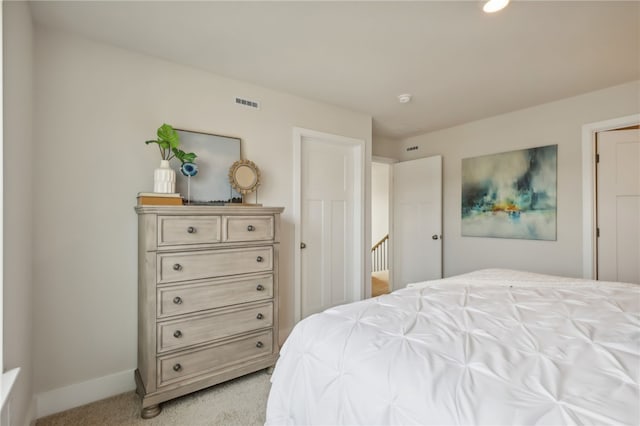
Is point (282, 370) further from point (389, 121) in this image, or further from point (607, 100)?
point (607, 100)

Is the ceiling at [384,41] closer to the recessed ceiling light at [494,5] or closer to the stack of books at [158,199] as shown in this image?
→ the recessed ceiling light at [494,5]

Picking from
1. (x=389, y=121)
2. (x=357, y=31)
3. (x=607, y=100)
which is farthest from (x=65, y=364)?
(x=607, y=100)

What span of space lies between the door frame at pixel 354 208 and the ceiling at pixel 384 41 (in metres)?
0.47

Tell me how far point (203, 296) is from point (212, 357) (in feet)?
1.43

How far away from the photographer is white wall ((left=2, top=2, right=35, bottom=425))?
131 cm

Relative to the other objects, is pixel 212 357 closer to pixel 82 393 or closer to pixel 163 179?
pixel 82 393

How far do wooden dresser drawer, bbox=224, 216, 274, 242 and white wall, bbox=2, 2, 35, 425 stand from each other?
1048 mm

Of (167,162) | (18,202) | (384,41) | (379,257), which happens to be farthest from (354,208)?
(379,257)

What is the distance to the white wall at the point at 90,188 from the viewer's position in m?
1.86

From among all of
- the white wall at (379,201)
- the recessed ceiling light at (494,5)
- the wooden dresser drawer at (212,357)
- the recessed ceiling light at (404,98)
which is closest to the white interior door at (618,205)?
the recessed ceiling light at (404,98)

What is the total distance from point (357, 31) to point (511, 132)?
251 cm

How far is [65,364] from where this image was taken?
1.91 meters

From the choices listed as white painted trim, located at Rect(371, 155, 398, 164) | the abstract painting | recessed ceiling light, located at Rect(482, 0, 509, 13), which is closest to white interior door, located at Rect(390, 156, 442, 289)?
white painted trim, located at Rect(371, 155, 398, 164)

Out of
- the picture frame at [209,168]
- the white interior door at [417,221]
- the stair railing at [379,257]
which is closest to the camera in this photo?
the picture frame at [209,168]
